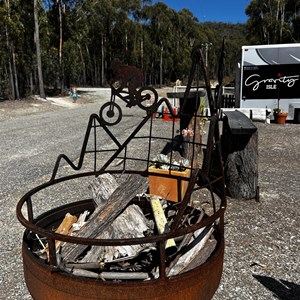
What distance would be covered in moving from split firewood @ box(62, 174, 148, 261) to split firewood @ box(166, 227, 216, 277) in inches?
20.9

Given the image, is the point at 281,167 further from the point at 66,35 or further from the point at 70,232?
the point at 66,35

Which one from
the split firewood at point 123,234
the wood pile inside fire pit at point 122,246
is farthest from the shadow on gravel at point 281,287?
the split firewood at point 123,234

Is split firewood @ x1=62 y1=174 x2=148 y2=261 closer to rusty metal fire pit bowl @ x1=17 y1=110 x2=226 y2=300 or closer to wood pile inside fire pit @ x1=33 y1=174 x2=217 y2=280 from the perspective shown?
wood pile inside fire pit @ x1=33 y1=174 x2=217 y2=280

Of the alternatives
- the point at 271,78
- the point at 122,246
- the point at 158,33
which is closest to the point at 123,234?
the point at 122,246

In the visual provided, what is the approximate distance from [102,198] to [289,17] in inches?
1666

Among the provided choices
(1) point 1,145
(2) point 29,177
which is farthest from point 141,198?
(1) point 1,145

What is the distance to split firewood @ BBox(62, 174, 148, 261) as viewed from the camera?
85.8 inches

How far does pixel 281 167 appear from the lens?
666 cm

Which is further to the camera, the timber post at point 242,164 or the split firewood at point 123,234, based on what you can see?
the timber post at point 242,164

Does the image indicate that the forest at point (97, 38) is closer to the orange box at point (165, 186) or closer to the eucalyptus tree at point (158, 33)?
the eucalyptus tree at point (158, 33)

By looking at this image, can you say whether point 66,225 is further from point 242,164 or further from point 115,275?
point 242,164

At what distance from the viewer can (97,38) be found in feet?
145

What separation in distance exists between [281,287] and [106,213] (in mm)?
1681

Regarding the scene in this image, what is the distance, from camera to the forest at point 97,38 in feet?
71.6
